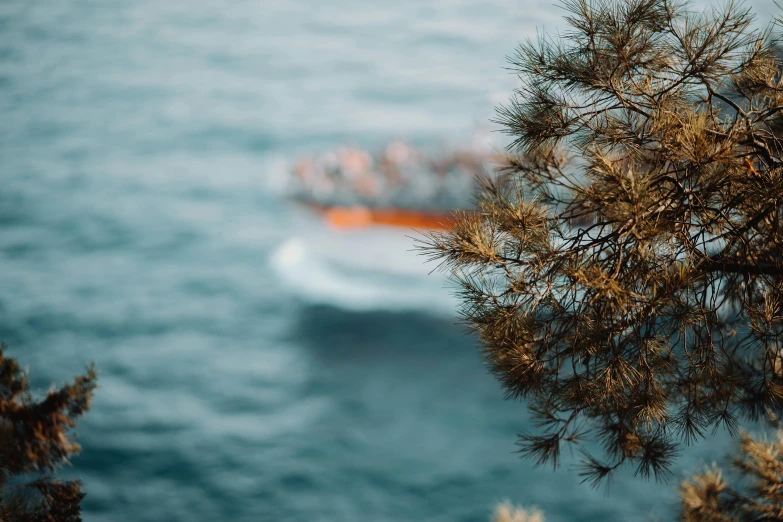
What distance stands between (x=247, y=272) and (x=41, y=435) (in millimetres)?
4662

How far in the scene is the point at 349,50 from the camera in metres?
8.41

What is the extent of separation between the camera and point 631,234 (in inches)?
55.2

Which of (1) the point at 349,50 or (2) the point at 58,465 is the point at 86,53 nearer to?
(1) the point at 349,50

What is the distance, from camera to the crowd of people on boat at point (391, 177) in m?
5.82

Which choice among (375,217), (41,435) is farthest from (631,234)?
(375,217)

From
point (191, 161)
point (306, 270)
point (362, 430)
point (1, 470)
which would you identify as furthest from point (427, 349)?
point (1, 470)

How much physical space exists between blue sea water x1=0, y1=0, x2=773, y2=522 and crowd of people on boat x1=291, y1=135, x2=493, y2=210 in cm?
27

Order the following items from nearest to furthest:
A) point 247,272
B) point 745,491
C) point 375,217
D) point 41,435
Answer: point 41,435 < point 745,491 < point 375,217 < point 247,272

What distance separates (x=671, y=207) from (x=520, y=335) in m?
0.36

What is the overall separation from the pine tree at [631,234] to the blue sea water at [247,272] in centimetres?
194

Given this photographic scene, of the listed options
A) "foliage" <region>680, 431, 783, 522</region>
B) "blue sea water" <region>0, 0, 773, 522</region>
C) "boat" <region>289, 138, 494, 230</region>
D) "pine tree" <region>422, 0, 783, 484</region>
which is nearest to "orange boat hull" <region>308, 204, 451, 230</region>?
"boat" <region>289, 138, 494, 230</region>

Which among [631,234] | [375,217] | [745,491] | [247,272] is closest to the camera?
[631,234]

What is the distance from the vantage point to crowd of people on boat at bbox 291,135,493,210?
229 inches

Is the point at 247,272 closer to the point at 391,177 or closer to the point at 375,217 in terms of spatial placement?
the point at 375,217
